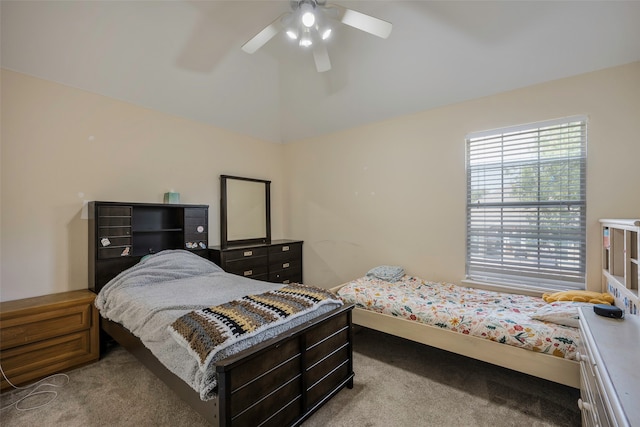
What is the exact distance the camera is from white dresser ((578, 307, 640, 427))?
0.84 meters

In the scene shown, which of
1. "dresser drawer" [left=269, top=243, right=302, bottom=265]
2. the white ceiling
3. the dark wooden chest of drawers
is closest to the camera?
the white ceiling

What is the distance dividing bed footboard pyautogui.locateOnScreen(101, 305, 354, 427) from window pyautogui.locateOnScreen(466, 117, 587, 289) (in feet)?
6.07

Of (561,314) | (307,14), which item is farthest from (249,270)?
(561,314)

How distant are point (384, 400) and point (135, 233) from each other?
2973mm

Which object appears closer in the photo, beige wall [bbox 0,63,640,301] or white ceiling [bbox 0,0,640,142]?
white ceiling [bbox 0,0,640,142]

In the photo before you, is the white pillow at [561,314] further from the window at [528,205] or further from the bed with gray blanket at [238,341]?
the bed with gray blanket at [238,341]

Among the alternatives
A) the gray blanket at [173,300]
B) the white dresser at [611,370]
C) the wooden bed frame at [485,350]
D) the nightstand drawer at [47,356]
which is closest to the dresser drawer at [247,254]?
the gray blanket at [173,300]

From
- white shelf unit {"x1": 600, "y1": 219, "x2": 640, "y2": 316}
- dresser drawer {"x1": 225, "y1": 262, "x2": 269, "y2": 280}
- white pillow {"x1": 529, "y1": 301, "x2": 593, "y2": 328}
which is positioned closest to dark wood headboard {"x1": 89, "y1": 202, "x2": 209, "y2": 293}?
dresser drawer {"x1": 225, "y1": 262, "x2": 269, "y2": 280}

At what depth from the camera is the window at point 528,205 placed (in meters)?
2.58

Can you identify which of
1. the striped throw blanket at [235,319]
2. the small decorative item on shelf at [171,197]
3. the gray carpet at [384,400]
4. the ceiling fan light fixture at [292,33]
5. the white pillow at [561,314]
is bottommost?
the gray carpet at [384,400]

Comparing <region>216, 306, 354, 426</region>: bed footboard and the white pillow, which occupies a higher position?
the white pillow

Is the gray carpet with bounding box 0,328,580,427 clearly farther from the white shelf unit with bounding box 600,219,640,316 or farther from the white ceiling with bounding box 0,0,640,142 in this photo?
the white ceiling with bounding box 0,0,640,142

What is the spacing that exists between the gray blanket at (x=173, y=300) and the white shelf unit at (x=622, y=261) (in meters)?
1.94

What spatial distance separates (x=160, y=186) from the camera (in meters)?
3.39
